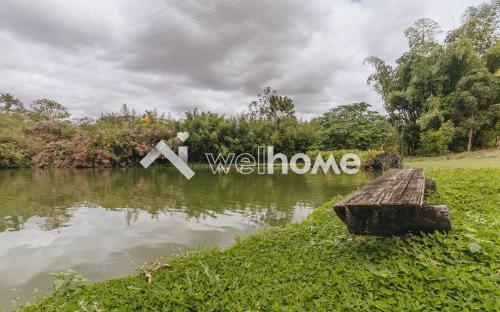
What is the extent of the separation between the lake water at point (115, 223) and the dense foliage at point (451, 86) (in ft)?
37.1

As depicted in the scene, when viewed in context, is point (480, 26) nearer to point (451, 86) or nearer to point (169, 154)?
point (451, 86)

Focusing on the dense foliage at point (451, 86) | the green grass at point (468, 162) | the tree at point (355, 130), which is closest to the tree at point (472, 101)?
the dense foliage at point (451, 86)

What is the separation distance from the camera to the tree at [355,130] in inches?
663

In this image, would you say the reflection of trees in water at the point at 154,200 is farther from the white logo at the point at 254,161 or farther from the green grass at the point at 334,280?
the white logo at the point at 254,161

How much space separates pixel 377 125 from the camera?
55.5 ft

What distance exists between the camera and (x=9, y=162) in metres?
14.4

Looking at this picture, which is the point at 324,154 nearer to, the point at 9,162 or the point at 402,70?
the point at 402,70

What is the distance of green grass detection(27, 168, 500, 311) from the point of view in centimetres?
149

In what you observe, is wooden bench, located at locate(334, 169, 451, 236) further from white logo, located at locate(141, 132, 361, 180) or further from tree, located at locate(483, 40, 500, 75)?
tree, located at locate(483, 40, 500, 75)

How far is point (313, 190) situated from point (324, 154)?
825 centimetres

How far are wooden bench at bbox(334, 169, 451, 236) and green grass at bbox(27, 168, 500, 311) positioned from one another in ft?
0.31

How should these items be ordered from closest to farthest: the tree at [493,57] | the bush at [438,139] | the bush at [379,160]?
the bush at [379,160] < the bush at [438,139] < the tree at [493,57]

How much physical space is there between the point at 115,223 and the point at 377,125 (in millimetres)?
16140

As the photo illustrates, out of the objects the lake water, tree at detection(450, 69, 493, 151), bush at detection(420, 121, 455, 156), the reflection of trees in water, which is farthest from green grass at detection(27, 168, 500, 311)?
tree at detection(450, 69, 493, 151)
